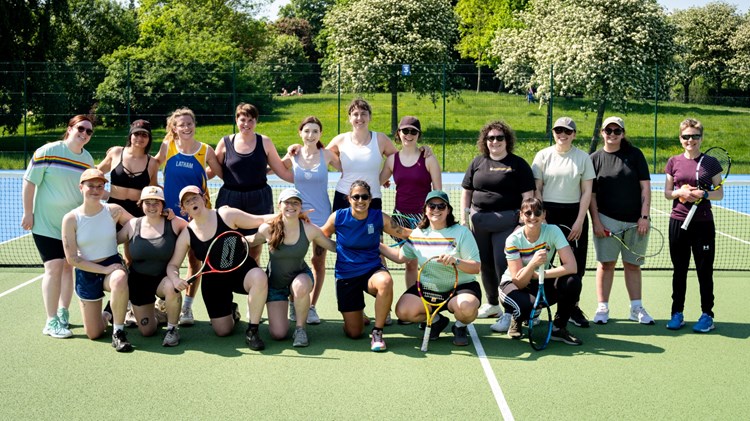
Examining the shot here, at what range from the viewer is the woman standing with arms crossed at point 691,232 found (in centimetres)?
681

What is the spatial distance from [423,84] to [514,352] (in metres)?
16.1

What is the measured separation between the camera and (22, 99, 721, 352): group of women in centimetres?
645

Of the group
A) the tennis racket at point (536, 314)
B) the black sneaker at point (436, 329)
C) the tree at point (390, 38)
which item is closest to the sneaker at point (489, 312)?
the tennis racket at point (536, 314)

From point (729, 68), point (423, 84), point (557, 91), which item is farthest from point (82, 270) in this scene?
point (729, 68)

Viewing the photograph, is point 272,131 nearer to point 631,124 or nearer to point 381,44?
point 381,44

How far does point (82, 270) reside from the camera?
6.48 m

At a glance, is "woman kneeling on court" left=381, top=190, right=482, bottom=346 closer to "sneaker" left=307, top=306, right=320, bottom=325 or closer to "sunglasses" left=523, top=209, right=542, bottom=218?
"sunglasses" left=523, top=209, right=542, bottom=218

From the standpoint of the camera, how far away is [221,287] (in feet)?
21.7

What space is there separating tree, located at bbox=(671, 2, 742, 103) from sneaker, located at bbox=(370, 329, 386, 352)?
46.5m

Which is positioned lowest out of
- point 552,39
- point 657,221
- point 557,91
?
point 657,221

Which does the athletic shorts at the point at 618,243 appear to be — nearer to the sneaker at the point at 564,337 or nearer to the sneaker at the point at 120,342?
the sneaker at the point at 564,337

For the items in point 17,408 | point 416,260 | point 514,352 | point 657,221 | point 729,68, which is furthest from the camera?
point 729,68

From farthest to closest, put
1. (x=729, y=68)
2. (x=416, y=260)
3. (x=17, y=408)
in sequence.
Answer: (x=729, y=68) < (x=416, y=260) < (x=17, y=408)

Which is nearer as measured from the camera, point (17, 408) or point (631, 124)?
point (17, 408)
